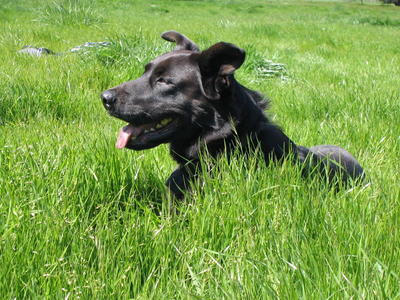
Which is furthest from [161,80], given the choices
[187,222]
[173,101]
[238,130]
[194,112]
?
[187,222]

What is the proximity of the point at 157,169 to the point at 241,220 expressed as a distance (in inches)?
46.7

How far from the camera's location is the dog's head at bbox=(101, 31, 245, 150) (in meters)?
2.99

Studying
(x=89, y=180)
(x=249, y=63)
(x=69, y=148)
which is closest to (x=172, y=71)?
(x=69, y=148)

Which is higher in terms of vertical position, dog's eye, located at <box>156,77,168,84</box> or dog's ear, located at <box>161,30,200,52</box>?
dog's ear, located at <box>161,30,200,52</box>

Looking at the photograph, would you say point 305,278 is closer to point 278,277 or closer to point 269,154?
point 278,277

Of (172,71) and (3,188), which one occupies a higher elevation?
(172,71)

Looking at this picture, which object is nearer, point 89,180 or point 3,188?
→ point 3,188

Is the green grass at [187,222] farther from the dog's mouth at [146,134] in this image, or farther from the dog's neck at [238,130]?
the dog's neck at [238,130]

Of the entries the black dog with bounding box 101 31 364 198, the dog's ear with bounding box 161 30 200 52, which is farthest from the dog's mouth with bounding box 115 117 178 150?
the dog's ear with bounding box 161 30 200 52

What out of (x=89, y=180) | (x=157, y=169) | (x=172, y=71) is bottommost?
(x=157, y=169)

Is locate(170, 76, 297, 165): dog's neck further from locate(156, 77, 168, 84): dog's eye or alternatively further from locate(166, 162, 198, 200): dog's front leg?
locate(156, 77, 168, 84): dog's eye

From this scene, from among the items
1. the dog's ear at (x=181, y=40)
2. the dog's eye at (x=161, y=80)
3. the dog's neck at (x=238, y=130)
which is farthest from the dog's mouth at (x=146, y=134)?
the dog's ear at (x=181, y=40)

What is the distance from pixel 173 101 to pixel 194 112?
6.8 inches

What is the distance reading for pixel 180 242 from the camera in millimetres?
1961
